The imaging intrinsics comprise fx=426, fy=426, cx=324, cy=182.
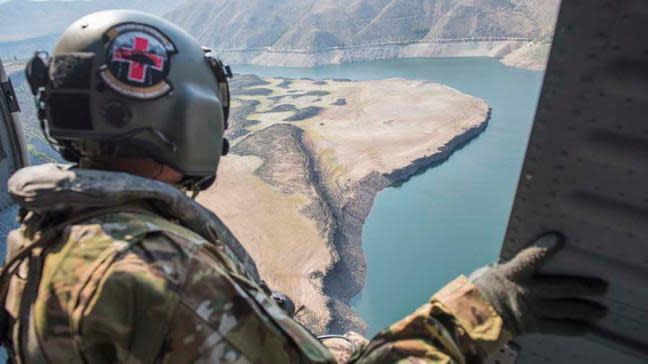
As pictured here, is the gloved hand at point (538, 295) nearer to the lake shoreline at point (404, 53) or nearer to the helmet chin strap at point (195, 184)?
the helmet chin strap at point (195, 184)

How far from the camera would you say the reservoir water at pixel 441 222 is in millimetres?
11773

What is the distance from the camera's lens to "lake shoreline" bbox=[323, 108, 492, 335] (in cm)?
1085

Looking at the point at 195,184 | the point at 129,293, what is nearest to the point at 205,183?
the point at 195,184

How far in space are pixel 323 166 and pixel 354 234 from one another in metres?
5.25

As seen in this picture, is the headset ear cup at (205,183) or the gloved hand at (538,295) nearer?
the gloved hand at (538,295)

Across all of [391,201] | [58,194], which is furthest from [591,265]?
[391,201]

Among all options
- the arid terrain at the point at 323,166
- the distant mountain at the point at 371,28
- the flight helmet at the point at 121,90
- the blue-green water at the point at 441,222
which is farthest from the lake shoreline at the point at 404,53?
the flight helmet at the point at 121,90

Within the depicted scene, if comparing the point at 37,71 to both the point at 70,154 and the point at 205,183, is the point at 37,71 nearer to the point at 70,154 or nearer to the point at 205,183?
the point at 70,154

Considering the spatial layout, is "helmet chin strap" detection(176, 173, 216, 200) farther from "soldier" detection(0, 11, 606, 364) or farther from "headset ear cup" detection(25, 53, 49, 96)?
"headset ear cup" detection(25, 53, 49, 96)

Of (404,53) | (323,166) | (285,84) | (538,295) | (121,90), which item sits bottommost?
(323,166)

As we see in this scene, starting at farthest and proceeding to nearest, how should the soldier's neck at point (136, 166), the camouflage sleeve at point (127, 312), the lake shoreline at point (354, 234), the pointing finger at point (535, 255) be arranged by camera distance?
the lake shoreline at point (354, 234), the pointing finger at point (535, 255), the soldier's neck at point (136, 166), the camouflage sleeve at point (127, 312)

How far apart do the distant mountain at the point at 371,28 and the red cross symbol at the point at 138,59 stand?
37381 millimetres

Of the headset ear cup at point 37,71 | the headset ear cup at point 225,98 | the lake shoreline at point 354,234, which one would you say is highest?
the headset ear cup at point 37,71

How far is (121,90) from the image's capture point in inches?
44.2
